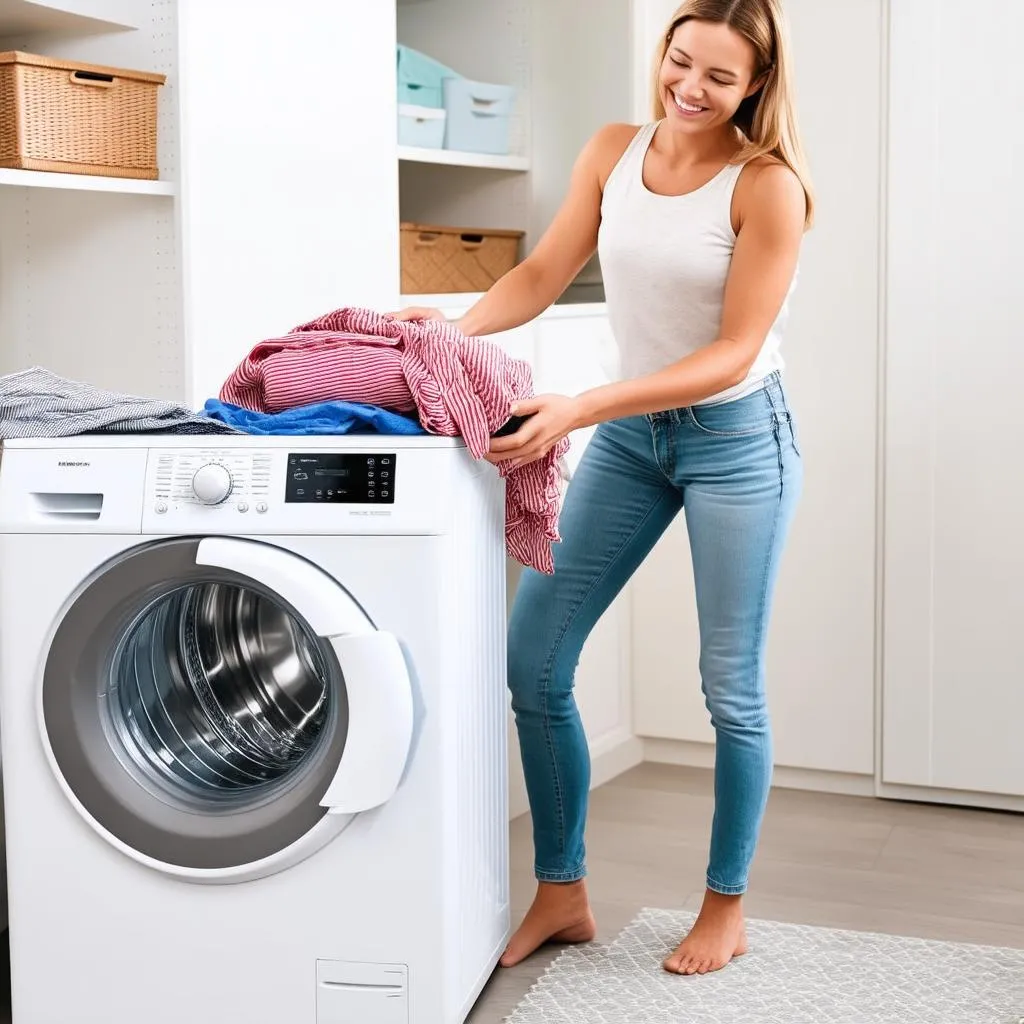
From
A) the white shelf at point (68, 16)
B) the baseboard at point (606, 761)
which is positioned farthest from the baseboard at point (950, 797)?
the white shelf at point (68, 16)

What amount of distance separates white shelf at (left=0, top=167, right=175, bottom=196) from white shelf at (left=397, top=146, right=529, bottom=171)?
0.67 meters

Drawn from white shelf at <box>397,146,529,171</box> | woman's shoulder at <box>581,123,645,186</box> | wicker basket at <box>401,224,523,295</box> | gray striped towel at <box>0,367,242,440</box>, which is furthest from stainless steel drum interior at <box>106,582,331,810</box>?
white shelf at <box>397,146,529,171</box>

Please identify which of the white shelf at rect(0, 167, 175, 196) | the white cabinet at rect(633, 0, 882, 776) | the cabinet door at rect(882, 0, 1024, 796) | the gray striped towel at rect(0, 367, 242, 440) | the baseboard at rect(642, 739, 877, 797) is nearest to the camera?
the gray striped towel at rect(0, 367, 242, 440)

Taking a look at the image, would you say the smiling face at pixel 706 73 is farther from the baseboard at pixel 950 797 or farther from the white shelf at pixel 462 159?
the baseboard at pixel 950 797

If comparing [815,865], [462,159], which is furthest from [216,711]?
[462,159]

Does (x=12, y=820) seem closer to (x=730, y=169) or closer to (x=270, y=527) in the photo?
(x=270, y=527)

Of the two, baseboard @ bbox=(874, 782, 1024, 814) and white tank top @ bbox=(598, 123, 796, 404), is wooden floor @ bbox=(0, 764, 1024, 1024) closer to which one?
baseboard @ bbox=(874, 782, 1024, 814)

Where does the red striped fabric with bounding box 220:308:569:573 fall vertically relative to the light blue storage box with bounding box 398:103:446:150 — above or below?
below

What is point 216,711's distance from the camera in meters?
1.99

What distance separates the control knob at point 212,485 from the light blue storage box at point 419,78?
1.44 m

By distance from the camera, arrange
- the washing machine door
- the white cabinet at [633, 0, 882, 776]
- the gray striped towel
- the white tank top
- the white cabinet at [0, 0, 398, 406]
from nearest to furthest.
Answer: the washing machine door
the gray striped towel
the white tank top
the white cabinet at [0, 0, 398, 406]
the white cabinet at [633, 0, 882, 776]

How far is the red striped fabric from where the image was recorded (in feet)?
5.91

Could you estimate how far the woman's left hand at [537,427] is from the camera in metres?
1.83

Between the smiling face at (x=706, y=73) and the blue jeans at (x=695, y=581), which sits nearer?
the smiling face at (x=706, y=73)
